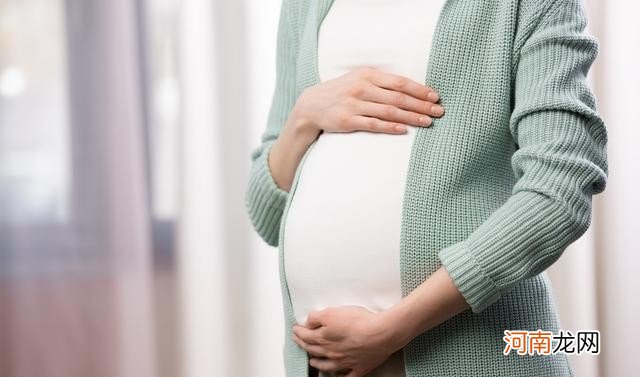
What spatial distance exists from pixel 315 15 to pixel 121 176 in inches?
45.3

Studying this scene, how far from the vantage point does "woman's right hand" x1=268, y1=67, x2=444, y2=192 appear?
95cm

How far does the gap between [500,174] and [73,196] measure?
1.47 meters

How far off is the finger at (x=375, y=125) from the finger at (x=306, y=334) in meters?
A: 0.25

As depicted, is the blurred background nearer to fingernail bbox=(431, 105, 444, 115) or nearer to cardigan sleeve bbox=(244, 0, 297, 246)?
cardigan sleeve bbox=(244, 0, 297, 246)

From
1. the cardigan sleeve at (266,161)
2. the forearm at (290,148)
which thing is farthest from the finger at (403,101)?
the cardigan sleeve at (266,161)

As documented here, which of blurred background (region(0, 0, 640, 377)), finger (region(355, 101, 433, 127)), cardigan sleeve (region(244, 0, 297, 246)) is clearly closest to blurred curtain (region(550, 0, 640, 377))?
blurred background (region(0, 0, 640, 377))

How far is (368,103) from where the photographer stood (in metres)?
0.98

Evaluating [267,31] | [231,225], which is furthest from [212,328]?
[267,31]

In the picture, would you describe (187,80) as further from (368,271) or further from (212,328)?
(368,271)

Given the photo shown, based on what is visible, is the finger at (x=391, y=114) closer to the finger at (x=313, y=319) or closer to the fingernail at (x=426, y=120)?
the fingernail at (x=426, y=120)

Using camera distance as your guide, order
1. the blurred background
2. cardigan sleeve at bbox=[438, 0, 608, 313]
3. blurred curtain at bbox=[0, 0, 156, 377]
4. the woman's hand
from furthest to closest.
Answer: blurred curtain at bbox=[0, 0, 156, 377] < the blurred background < the woman's hand < cardigan sleeve at bbox=[438, 0, 608, 313]

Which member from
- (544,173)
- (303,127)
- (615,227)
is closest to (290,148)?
(303,127)

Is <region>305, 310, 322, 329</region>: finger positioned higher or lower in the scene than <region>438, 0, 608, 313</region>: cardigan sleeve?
lower

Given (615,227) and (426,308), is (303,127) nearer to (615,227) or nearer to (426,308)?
(426,308)
